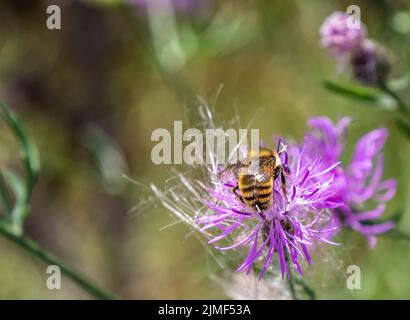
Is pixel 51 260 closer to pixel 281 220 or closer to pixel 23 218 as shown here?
pixel 23 218

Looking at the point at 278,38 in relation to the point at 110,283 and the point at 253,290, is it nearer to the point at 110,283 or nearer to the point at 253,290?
the point at 110,283

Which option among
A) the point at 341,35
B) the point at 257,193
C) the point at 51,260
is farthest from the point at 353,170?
the point at 51,260

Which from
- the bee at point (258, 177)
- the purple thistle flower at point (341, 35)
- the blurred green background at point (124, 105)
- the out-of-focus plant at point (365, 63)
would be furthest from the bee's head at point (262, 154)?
the blurred green background at point (124, 105)

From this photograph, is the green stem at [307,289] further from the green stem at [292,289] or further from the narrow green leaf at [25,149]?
the narrow green leaf at [25,149]

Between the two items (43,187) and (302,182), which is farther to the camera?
(43,187)

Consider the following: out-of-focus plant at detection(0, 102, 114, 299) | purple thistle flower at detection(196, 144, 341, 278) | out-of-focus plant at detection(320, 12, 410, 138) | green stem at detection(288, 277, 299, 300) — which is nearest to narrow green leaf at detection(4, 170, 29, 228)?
out-of-focus plant at detection(0, 102, 114, 299)
